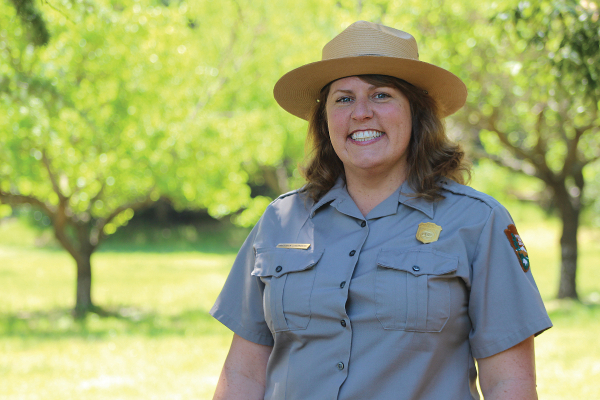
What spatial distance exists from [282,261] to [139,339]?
25.8ft

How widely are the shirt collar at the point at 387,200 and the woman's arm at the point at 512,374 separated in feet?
1.47

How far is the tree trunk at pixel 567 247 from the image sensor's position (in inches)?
475

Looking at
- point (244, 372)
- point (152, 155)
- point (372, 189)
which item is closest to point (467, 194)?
point (372, 189)

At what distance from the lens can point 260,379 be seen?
203 cm

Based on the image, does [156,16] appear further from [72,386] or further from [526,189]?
[526,189]

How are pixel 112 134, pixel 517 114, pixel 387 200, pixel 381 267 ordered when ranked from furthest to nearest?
pixel 517 114 < pixel 112 134 < pixel 387 200 < pixel 381 267

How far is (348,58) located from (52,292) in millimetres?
14366

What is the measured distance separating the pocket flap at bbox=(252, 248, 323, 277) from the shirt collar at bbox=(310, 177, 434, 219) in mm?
186

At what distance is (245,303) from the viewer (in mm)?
2059

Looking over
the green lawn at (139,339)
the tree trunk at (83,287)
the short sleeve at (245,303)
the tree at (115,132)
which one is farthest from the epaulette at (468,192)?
the tree trunk at (83,287)

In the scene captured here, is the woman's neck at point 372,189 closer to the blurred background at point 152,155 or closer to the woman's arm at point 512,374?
the woman's arm at point 512,374

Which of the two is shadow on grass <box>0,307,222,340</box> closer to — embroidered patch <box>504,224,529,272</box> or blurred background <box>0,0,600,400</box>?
blurred background <box>0,0,600,400</box>

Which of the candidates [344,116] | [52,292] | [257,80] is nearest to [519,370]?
[344,116]

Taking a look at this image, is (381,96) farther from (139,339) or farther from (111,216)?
(111,216)
